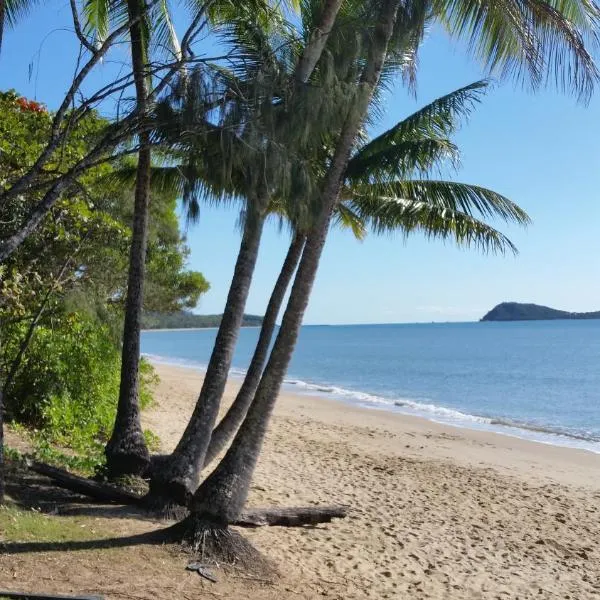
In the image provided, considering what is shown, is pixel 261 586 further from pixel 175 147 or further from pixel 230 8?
pixel 230 8

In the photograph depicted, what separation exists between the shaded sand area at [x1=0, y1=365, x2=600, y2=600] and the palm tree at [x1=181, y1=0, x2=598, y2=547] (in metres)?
0.64

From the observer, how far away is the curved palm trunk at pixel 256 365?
Result: 7.99 meters

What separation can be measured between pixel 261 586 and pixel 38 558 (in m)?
1.73

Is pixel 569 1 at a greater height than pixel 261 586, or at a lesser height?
greater

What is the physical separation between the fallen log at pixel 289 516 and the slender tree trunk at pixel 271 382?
56 centimetres

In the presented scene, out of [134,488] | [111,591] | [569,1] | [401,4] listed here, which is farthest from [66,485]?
[569,1]

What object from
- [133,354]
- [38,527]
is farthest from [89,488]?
[133,354]

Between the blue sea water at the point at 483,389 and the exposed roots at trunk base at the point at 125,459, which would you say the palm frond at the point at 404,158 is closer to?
the exposed roots at trunk base at the point at 125,459

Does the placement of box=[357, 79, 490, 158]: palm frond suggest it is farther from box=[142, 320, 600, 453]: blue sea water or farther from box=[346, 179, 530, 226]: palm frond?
box=[142, 320, 600, 453]: blue sea water

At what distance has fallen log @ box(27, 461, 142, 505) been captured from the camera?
7582mm

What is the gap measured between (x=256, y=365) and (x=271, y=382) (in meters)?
1.11

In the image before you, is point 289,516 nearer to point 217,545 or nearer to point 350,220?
point 217,545

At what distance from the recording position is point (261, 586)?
598cm

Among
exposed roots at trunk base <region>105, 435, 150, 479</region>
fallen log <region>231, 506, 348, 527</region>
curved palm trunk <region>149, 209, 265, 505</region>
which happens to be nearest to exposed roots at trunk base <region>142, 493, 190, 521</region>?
curved palm trunk <region>149, 209, 265, 505</region>
